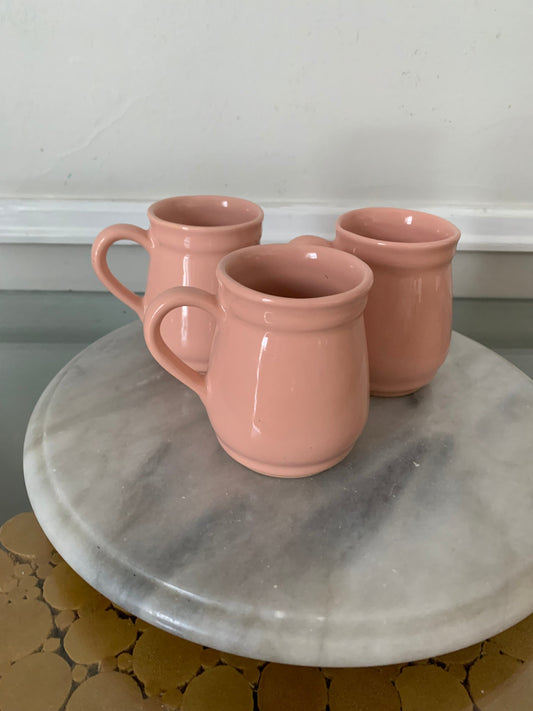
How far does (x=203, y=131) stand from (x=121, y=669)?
51cm

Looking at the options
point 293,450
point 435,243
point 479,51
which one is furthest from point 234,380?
point 479,51

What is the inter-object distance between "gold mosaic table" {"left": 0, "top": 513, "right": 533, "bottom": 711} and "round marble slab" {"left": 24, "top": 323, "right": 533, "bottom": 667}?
51 millimetres

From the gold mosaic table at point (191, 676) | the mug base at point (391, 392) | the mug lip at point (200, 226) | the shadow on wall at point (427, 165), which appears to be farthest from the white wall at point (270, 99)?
the gold mosaic table at point (191, 676)

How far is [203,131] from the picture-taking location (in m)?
0.60

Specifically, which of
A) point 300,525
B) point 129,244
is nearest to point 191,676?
point 300,525

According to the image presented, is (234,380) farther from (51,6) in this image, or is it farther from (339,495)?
(51,6)

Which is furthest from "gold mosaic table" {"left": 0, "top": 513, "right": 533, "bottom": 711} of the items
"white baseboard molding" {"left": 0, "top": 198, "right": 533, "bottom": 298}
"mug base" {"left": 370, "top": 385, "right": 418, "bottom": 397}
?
"white baseboard molding" {"left": 0, "top": 198, "right": 533, "bottom": 298}

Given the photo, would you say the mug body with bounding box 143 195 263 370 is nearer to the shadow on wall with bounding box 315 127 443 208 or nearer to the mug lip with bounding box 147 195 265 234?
the mug lip with bounding box 147 195 265 234

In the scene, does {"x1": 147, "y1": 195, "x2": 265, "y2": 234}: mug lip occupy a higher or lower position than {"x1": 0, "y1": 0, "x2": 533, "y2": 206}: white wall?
lower

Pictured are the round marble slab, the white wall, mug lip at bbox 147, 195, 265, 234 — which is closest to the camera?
the round marble slab

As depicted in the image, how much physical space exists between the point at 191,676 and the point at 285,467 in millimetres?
124

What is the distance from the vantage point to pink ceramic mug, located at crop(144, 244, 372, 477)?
0.29 metres

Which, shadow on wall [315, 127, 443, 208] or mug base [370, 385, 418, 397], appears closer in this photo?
mug base [370, 385, 418, 397]

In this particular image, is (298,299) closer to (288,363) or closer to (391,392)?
(288,363)
